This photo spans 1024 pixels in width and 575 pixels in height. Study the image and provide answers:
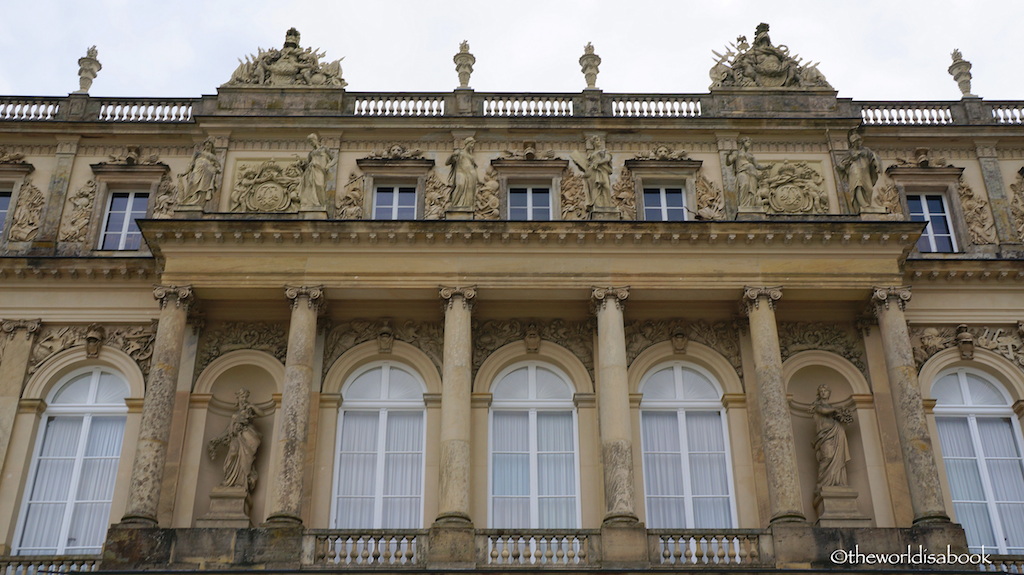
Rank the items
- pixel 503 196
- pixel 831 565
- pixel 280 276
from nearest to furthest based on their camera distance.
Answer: pixel 831 565, pixel 280 276, pixel 503 196

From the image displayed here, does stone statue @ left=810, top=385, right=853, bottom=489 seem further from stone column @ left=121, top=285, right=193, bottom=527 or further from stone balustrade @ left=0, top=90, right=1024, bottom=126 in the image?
stone column @ left=121, top=285, right=193, bottom=527

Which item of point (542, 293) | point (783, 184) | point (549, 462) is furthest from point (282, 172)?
point (783, 184)

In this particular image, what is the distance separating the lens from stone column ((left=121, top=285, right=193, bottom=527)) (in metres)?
18.8

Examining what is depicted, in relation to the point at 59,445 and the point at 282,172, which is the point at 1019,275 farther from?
the point at 59,445

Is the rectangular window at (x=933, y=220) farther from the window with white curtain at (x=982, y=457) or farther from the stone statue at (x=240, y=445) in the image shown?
the stone statue at (x=240, y=445)

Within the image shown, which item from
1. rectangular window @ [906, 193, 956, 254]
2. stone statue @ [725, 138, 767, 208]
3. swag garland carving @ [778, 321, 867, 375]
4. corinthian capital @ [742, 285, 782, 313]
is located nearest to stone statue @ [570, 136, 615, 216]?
stone statue @ [725, 138, 767, 208]

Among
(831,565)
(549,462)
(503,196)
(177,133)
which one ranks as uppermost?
(177,133)

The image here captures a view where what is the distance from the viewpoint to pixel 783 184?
2347 cm

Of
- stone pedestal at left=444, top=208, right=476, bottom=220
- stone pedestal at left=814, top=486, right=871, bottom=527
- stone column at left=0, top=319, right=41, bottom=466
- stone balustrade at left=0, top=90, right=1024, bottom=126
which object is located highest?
stone balustrade at left=0, top=90, right=1024, bottom=126

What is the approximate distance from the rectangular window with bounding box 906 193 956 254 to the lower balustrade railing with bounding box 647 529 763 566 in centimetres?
855

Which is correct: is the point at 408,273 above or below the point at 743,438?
above

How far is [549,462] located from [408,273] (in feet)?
15.3

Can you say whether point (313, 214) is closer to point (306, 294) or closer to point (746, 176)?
point (306, 294)

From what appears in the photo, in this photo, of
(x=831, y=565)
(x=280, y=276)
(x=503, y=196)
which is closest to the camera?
(x=831, y=565)
